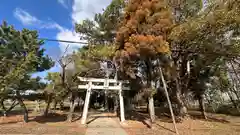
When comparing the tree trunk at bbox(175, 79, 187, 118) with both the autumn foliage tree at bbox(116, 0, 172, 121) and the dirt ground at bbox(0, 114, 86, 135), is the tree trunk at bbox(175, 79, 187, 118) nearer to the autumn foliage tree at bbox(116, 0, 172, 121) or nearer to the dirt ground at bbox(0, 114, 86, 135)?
the autumn foliage tree at bbox(116, 0, 172, 121)

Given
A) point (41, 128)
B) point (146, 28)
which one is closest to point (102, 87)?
point (41, 128)

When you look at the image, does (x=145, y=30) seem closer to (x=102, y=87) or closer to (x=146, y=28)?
(x=146, y=28)

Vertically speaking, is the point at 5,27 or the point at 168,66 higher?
the point at 5,27

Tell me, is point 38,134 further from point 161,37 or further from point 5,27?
point 5,27

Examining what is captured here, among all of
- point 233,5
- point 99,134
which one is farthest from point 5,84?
point 233,5

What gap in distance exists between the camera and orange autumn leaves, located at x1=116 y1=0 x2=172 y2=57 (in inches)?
431

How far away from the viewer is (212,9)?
1005 centimetres

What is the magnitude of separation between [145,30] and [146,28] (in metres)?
0.12

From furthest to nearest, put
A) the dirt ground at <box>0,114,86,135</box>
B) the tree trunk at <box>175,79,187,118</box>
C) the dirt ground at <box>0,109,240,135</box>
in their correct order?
the tree trunk at <box>175,79,187,118</box>
the dirt ground at <box>0,109,240,135</box>
the dirt ground at <box>0,114,86,135</box>

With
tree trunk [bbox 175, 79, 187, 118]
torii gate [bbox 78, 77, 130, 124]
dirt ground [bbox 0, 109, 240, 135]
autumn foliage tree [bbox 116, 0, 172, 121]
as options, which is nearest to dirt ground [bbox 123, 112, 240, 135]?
dirt ground [bbox 0, 109, 240, 135]

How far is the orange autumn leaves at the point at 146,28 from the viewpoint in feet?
35.9

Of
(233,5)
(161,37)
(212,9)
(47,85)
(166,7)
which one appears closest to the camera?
(233,5)

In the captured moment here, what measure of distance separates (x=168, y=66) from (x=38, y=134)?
8099mm

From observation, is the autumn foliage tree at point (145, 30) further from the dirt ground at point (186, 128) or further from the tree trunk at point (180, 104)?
the dirt ground at point (186, 128)
